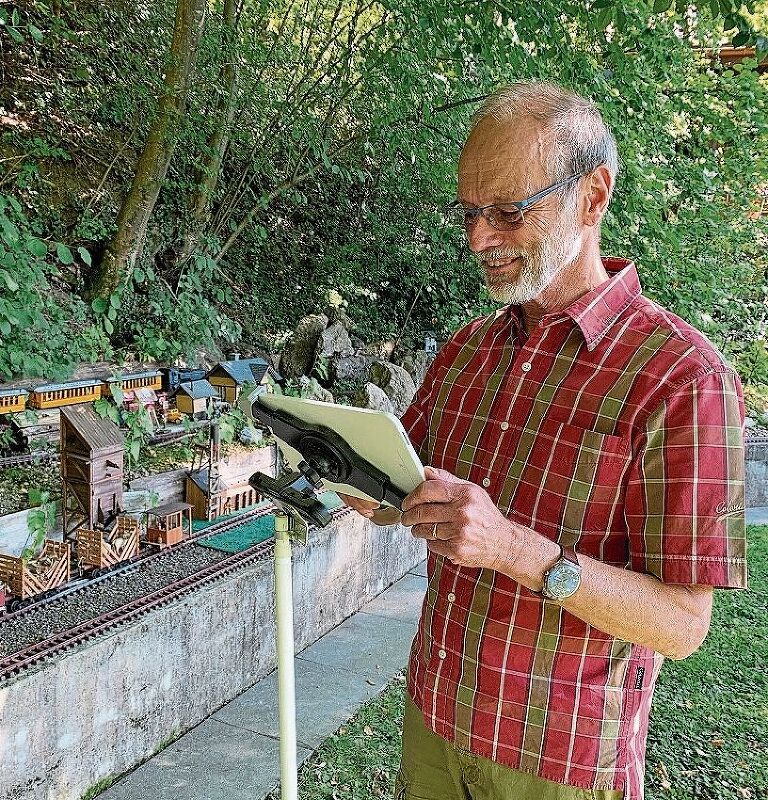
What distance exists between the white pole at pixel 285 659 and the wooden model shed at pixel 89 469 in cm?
232

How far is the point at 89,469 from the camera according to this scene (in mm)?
3395

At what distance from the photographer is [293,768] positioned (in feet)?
4.44

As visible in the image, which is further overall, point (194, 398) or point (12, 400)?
point (194, 398)

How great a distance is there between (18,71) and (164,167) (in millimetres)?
2163

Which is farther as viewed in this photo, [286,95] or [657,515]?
[286,95]

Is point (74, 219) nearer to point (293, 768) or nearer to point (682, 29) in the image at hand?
point (682, 29)

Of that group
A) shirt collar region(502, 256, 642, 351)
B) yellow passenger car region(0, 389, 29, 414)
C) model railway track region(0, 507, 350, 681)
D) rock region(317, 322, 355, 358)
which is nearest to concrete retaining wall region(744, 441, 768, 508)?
rock region(317, 322, 355, 358)

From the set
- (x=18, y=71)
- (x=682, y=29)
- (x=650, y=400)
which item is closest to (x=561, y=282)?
(x=650, y=400)

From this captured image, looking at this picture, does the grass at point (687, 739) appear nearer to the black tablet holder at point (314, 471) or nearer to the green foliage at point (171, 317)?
the black tablet holder at point (314, 471)

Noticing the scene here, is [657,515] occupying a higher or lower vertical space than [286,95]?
lower

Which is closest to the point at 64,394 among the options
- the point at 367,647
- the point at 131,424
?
the point at 131,424

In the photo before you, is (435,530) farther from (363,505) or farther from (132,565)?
(132,565)

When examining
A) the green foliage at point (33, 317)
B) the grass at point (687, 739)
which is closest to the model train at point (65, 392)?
the green foliage at point (33, 317)

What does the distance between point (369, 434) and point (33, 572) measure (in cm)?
252
